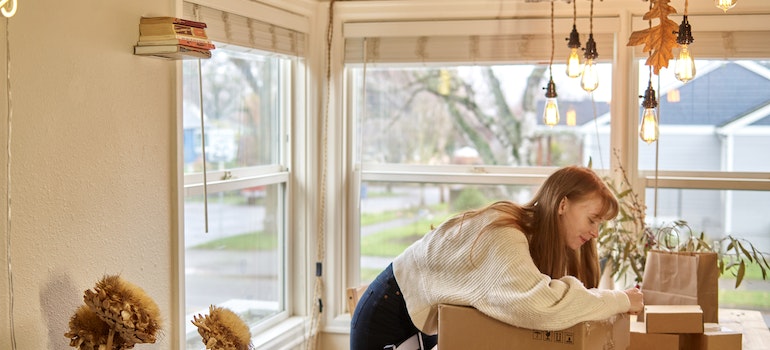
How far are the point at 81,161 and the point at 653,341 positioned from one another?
176cm

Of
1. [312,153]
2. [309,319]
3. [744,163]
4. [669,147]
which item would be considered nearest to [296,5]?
[312,153]

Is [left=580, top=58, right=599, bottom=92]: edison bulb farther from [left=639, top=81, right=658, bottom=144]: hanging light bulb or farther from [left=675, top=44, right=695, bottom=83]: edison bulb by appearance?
[left=675, top=44, right=695, bottom=83]: edison bulb

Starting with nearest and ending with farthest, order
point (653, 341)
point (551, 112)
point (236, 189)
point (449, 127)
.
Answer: point (653, 341) < point (551, 112) < point (236, 189) < point (449, 127)

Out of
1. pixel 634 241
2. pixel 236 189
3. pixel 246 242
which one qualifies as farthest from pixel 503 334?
pixel 246 242

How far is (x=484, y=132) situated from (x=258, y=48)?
121cm

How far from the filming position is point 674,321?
2.64 metres

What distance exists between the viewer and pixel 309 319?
4246 mm

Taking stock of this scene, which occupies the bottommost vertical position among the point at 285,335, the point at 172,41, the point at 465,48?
the point at 285,335

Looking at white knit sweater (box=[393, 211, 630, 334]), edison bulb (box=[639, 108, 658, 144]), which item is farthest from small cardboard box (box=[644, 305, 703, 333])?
edison bulb (box=[639, 108, 658, 144])

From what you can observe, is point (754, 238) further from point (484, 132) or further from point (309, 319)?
point (309, 319)

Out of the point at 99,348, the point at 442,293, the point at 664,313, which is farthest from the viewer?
the point at 664,313

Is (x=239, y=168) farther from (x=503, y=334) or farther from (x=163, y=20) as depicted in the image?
(x=503, y=334)

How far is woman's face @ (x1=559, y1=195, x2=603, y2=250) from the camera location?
2529 millimetres

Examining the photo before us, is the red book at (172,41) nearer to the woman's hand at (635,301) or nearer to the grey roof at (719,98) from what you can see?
the woman's hand at (635,301)
